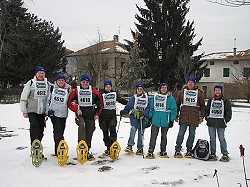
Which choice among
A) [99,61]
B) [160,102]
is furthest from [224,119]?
[99,61]

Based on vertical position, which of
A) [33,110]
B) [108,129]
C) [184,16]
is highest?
[184,16]

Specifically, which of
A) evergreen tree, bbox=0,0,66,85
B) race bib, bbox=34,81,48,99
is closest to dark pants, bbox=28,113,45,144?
race bib, bbox=34,81,48,99

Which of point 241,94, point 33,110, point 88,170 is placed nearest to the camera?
point 88,170

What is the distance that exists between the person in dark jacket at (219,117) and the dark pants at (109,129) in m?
2.32

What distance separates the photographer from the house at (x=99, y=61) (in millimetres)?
29781

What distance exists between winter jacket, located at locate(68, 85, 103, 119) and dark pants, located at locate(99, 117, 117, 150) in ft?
1.07

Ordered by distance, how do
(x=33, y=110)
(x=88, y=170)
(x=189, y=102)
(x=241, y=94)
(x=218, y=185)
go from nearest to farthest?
(x=218, y=185), (x=88, y=170), (x=33, y=110), (x=189, y=102), (x=241, y=94)

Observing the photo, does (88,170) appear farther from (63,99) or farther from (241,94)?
(241,94)

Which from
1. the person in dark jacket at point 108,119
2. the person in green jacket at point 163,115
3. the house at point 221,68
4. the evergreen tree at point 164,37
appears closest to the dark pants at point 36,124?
the person in dark jacket at point 108,119

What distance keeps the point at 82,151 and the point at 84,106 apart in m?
1.02

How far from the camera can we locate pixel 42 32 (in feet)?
95.9

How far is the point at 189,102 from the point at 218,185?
2.39 meters

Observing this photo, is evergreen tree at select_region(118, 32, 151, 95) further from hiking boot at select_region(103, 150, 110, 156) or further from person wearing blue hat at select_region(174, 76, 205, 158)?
hiking boot at select_region(103, 150, 110, 156)

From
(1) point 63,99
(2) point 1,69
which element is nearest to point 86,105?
(1) point 63,99
